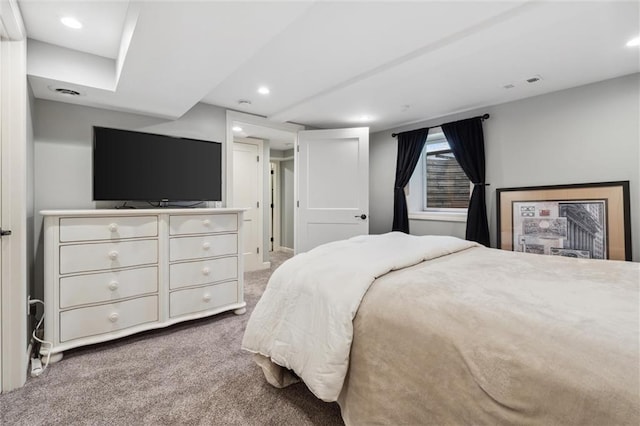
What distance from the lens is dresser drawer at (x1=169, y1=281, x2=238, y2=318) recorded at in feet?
8.07

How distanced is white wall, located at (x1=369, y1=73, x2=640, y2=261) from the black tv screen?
289cm

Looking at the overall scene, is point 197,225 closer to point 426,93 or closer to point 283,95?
point 283,95

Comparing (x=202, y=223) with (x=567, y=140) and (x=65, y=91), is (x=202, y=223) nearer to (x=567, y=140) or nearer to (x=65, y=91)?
(x=65, y=91)

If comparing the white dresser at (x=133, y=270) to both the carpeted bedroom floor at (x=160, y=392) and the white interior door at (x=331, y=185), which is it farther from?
the white interior door at (x=331, y=185)

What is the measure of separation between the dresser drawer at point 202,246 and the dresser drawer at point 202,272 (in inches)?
2.5

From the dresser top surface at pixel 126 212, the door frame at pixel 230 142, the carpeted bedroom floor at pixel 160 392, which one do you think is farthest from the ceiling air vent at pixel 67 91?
the carpeted bedroom floor at pixel 160 392

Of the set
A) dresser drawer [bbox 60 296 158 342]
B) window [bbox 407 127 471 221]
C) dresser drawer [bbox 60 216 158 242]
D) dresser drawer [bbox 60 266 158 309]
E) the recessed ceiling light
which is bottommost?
dresser drawer [bbox 60 296 158 342]

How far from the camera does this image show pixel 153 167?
261 centimetres

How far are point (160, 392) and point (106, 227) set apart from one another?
1.24 m

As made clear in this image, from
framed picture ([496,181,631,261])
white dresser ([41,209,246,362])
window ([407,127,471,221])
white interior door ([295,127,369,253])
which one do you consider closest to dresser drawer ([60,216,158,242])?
white dresser ([41,209,246,362])

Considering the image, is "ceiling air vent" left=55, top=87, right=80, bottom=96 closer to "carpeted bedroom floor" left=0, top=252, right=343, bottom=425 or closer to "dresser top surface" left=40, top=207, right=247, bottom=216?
"dresser top surface" left=40, top=207, right=247, bottom=216

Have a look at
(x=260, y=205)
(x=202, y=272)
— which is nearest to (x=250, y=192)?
(x=260, y=205)

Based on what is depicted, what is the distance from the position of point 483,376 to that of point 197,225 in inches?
92.6

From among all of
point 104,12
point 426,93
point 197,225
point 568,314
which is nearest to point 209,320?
point 197,225
